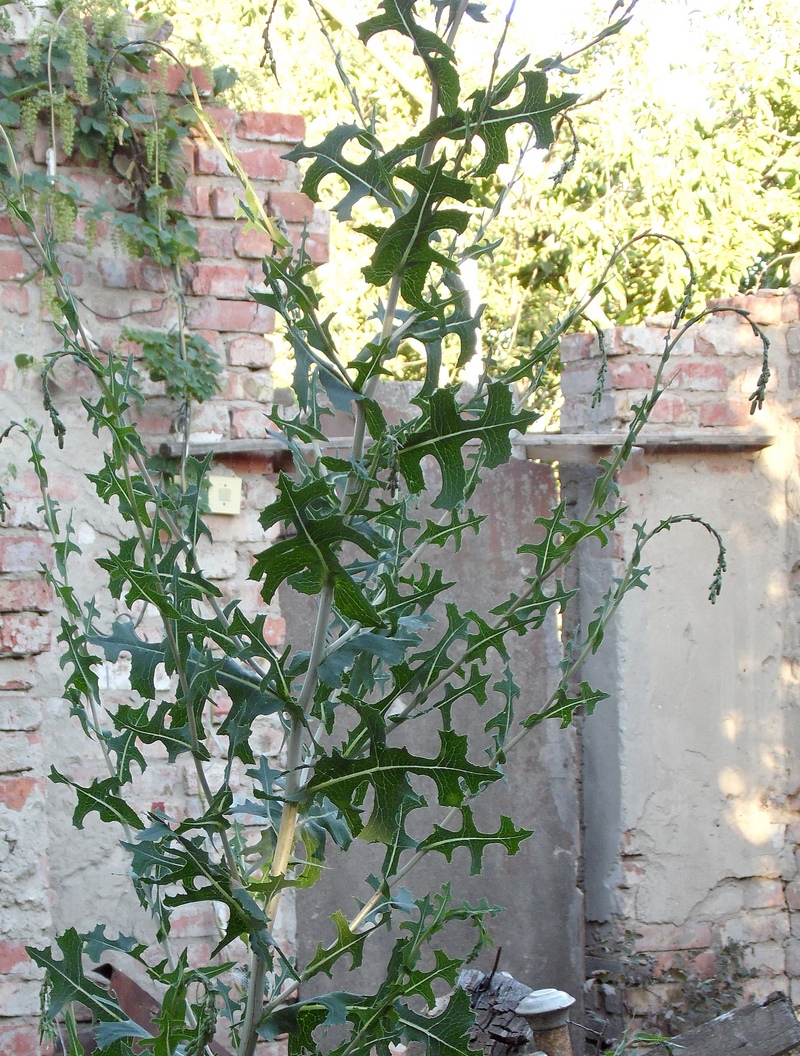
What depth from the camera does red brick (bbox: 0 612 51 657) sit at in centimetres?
250

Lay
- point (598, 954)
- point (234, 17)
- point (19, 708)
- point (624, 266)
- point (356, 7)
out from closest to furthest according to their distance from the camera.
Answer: point (19, 708)
point (598, 954)
point (624, 266)
point (234, 17)
point (356, 7)

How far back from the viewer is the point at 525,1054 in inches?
100

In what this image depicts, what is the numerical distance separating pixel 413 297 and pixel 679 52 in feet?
23.7

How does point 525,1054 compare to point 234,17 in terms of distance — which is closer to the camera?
point 525,1054

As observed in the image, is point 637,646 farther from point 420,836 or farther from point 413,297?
point 413,297

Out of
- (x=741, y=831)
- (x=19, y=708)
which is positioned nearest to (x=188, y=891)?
(x=19, y=708)

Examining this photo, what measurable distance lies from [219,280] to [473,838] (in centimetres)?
214

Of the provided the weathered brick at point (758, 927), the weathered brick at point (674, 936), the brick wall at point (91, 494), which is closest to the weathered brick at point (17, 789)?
the brick wall at point (91, 494)

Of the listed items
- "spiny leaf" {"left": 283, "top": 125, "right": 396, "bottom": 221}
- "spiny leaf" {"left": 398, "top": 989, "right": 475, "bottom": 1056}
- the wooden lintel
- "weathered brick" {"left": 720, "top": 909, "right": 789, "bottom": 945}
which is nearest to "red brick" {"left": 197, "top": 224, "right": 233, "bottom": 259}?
the wooden lintel

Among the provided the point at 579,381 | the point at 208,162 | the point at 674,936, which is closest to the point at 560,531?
the point at 208,162

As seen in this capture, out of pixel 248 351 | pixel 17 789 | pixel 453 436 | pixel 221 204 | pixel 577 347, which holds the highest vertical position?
pixel 221 204

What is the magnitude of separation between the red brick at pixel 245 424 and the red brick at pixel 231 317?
221mm

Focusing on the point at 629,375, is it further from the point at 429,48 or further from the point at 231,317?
the point at 429,48

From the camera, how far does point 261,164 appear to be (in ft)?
9.81
